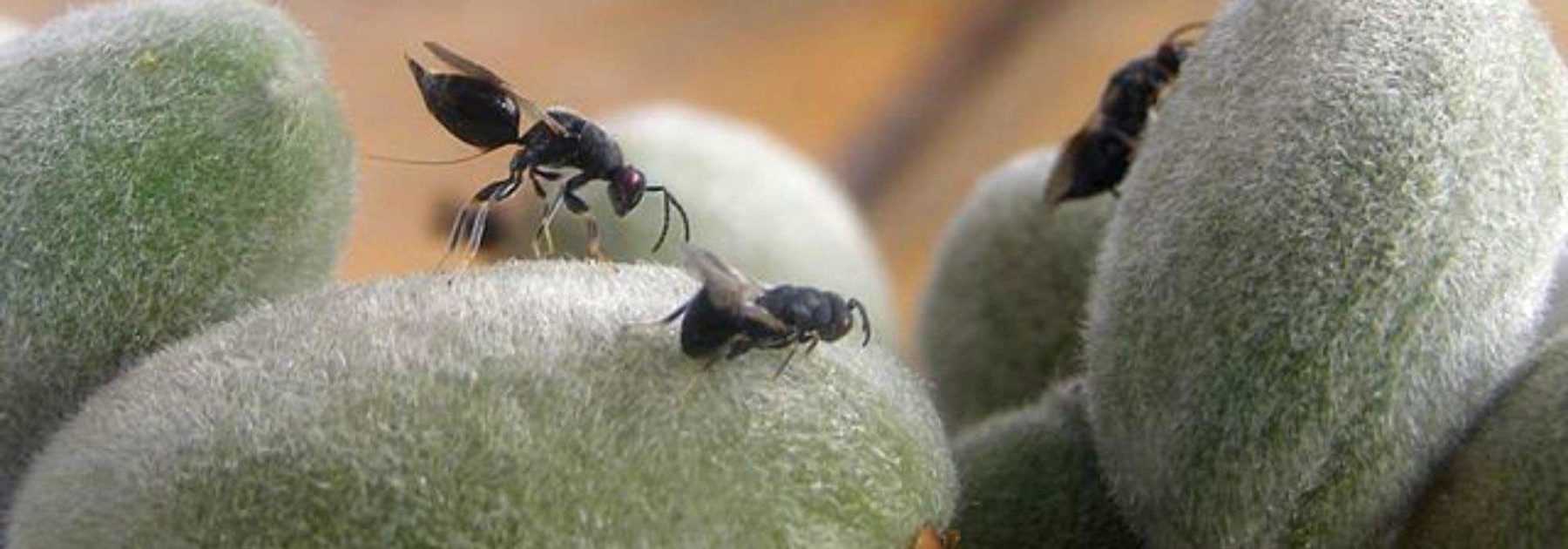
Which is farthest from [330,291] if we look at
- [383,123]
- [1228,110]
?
[383,123]

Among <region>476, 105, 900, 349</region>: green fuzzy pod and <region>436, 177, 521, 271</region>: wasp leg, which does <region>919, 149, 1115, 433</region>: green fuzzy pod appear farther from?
<region>436, 177, 521, 271</region>: wasp leg

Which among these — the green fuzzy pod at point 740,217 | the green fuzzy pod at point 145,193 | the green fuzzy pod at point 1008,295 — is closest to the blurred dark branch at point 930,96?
the green fuzzy pod at point 740,217

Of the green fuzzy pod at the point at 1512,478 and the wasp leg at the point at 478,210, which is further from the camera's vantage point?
the wasp leg at the point at 478,210

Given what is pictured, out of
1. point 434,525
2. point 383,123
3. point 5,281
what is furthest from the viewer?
point 383,123

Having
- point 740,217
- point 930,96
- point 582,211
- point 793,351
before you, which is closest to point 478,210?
point 582,211

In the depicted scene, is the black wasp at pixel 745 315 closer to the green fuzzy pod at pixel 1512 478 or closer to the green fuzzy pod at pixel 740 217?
the green fuzzy pod at pixel 1512 478

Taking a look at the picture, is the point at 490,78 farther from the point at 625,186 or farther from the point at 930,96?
the point at 930,96

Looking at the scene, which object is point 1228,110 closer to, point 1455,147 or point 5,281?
point 1455,147
